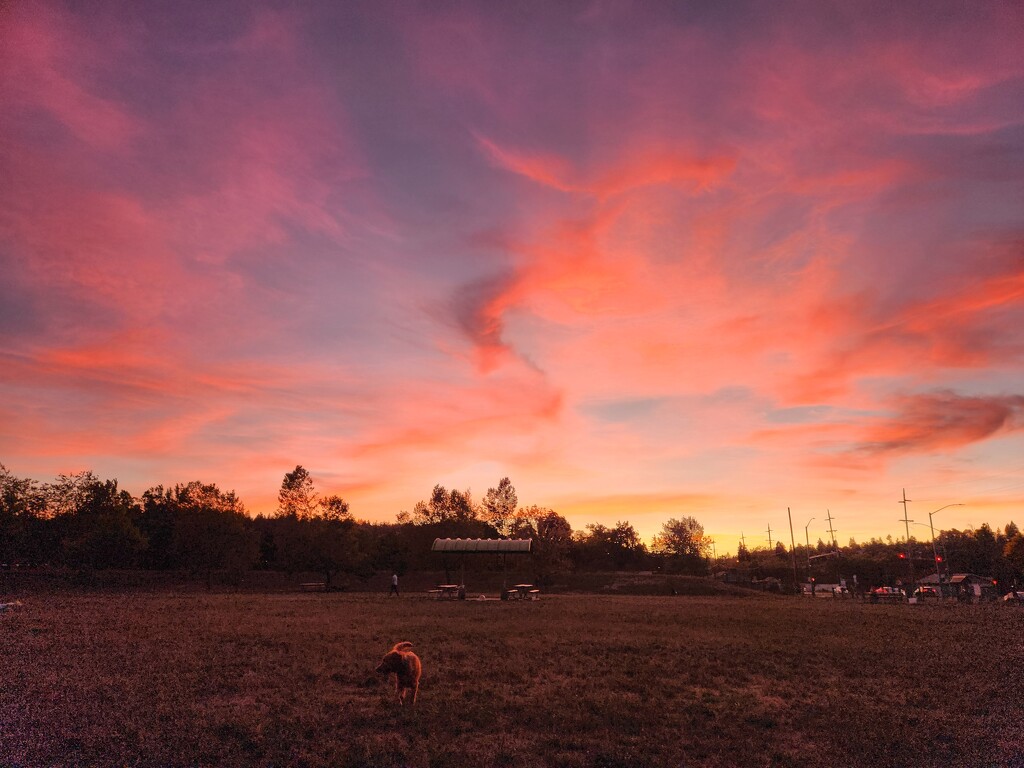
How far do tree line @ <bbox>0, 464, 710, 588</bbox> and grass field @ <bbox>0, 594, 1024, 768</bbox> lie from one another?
48951mm

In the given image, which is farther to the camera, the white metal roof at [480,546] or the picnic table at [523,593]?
the white metal roof at [480,546]

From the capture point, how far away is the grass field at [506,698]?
9.52 meters

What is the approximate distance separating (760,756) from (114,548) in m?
76.1

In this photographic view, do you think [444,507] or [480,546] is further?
[444,507]

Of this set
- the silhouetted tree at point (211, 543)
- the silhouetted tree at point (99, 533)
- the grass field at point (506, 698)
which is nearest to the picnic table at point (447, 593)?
the grass field at point (506, 698)

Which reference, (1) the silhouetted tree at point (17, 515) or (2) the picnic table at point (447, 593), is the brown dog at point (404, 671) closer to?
(2) the picnic table at point (447, 593)

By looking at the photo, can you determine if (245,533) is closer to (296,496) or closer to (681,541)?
(296,496)

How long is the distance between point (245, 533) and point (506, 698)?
68183 millimetres

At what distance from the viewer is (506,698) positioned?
41.4 feet

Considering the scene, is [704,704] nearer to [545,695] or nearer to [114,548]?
[545,695]

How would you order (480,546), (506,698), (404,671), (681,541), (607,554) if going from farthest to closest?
(681,541) < (607,554) < (480,546) < (506,698) < (404,671)

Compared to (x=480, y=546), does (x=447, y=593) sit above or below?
below

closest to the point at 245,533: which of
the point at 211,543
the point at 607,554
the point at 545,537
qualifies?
the point at 211,543

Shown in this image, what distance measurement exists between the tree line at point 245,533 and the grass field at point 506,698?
48951 mm
